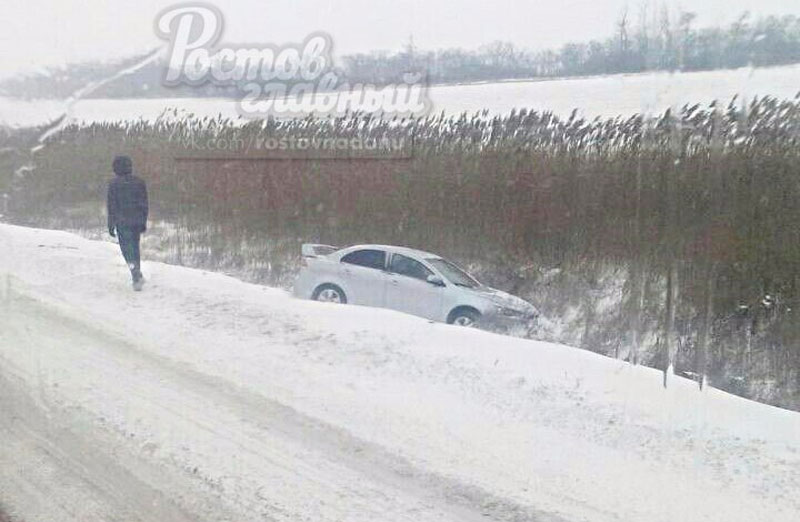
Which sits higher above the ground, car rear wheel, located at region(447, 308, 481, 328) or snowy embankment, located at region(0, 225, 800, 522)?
snowy embankment, located at region(0, 225, 800, 522)

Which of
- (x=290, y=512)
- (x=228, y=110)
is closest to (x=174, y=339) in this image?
(x=290, y=512)

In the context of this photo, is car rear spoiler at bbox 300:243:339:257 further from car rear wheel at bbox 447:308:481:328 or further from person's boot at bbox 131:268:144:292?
person's boot at bbox 131:268:144:292

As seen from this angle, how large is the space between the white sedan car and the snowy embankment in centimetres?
210

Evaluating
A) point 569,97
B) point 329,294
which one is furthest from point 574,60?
point 329,294

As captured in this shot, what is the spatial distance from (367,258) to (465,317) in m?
1.79

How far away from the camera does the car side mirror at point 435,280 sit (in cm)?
1203

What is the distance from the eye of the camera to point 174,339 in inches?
357

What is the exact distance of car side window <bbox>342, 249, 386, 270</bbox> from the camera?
12.5 meters

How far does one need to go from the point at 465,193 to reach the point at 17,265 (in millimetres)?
7976

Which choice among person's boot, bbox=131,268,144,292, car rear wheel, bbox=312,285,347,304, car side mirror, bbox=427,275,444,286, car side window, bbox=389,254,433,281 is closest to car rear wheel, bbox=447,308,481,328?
car side mirror, bbox=427,275,444,286

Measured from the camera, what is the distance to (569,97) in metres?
15.6

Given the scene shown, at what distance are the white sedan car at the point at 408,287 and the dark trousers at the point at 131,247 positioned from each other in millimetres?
2341

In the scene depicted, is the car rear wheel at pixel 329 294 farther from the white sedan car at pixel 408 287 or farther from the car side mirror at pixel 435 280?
the car side mirror at pixel 435 280

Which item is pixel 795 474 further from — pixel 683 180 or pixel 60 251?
pixel 60 251
